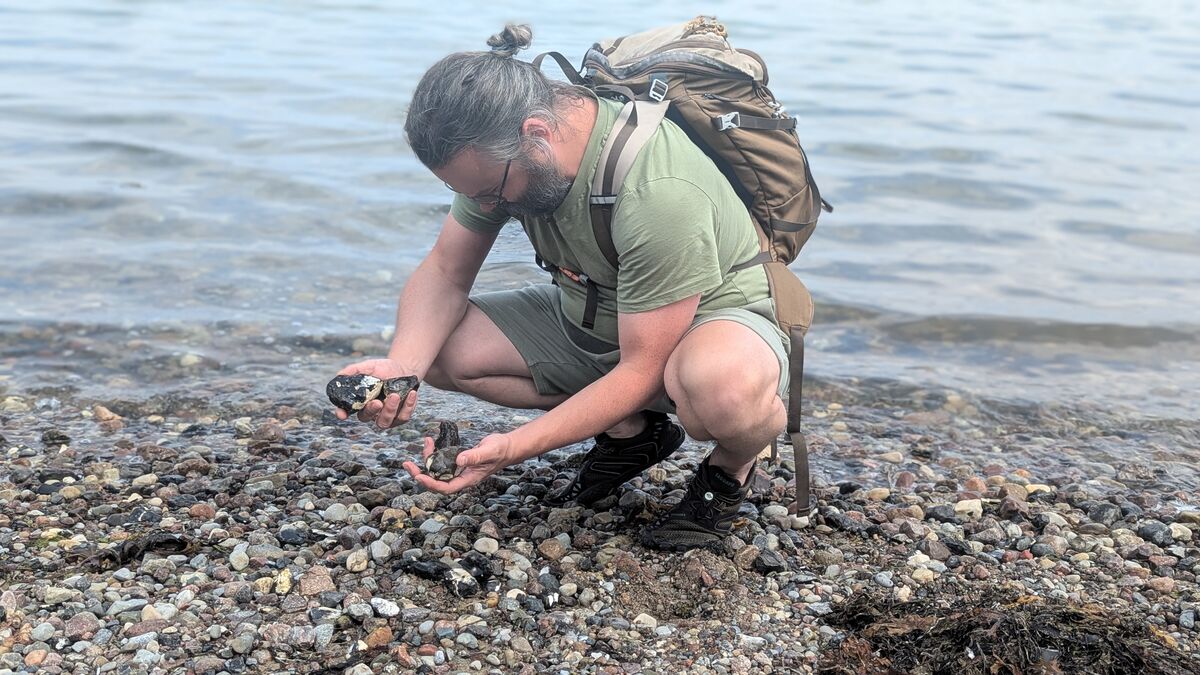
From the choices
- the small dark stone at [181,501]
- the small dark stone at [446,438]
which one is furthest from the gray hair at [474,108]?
the small dark stone at [181,501]

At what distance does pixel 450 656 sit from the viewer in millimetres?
3422

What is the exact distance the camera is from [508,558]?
3.99 m

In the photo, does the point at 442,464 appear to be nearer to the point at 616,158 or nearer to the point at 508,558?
the point at 508,558

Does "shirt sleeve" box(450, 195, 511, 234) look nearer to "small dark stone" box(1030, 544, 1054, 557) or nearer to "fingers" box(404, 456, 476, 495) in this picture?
"fingers" box(404, 456, 476, 495)

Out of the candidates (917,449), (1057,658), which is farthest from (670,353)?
(917,449)

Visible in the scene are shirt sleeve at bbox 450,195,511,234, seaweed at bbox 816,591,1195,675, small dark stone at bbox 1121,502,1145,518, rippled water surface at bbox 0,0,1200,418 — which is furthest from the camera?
rippled water surface at bbox 0,0,1200,418

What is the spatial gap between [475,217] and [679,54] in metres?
0.90

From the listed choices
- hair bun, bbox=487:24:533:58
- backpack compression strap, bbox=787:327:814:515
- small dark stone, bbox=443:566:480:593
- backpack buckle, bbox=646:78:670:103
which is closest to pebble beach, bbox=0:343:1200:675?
small dark stone, bbox=443:566:480:593

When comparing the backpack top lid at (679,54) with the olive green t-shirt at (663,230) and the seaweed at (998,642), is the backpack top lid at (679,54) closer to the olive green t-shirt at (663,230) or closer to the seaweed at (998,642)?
the olive green t-shirt at (663,230)

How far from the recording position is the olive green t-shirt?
3564mm

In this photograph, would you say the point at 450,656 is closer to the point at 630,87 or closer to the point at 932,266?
the point at 630,87

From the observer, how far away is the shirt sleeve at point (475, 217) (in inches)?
165

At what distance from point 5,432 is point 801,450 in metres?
3.52

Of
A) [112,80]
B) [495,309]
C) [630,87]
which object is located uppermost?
[630,87]
